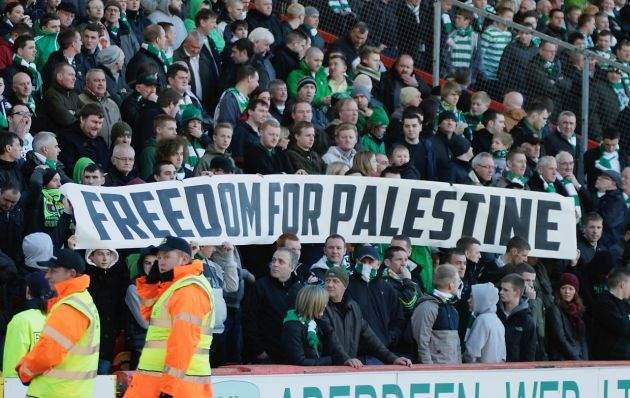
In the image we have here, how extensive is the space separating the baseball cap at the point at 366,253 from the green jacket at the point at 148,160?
2.02 metres

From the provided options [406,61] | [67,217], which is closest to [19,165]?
[67,217]

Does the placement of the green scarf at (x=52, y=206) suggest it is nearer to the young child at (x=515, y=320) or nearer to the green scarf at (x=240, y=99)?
the green scarf at (x=240, y=99)

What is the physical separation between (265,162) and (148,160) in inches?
46.2

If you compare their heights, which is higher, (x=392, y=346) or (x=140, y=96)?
(x=140, y=96)

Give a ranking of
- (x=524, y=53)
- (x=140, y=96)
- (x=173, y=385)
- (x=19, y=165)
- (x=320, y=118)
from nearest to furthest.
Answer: (x=173, y=385) → (x=19, y=165) → (x=140, y=96) → (x=320, y=118) → (x=524, y=53)

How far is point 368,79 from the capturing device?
18.5 meters

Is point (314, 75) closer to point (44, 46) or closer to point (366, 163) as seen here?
point (366, 163)

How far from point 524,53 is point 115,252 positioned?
8.51 m

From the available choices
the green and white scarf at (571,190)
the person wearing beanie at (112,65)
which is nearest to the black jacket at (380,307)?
the person wearing beanie at (112,65)

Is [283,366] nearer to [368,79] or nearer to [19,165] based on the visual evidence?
[19,165]

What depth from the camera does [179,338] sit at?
428 inches

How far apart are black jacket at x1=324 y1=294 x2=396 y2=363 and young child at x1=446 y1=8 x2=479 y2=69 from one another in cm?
712

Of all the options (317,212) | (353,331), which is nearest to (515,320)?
(353,331)

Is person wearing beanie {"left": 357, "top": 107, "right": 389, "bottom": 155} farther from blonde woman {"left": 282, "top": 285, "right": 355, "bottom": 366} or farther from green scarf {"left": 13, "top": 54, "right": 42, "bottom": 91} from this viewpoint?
blonde woman {"left": 282, "top": 285, "right": 355, "bottom": 366}
